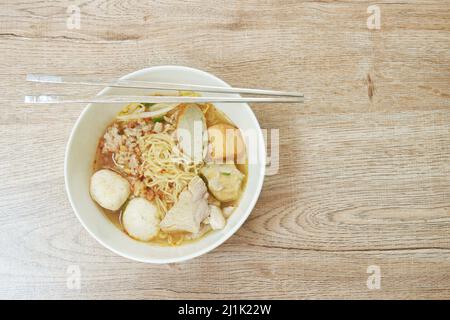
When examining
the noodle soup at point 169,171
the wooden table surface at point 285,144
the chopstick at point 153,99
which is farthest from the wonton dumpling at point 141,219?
the chopstick at point 153,99

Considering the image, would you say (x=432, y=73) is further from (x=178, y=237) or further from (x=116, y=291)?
(x=116, y=291)

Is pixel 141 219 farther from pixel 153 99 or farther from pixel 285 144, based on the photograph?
pixel 285 144

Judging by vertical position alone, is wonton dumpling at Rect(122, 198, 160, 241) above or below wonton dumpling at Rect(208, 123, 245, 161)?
below

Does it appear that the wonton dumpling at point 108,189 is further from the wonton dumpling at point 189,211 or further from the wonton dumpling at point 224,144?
the wonton dumpling at point 224,144

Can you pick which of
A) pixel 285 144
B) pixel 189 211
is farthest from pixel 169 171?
pixel 285 144

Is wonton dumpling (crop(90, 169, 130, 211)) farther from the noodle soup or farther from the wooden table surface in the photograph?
the wooden table surface

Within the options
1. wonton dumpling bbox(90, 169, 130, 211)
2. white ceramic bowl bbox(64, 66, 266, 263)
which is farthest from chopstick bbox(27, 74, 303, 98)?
wonton dumpling bbox(90, 169, 130, 211)
